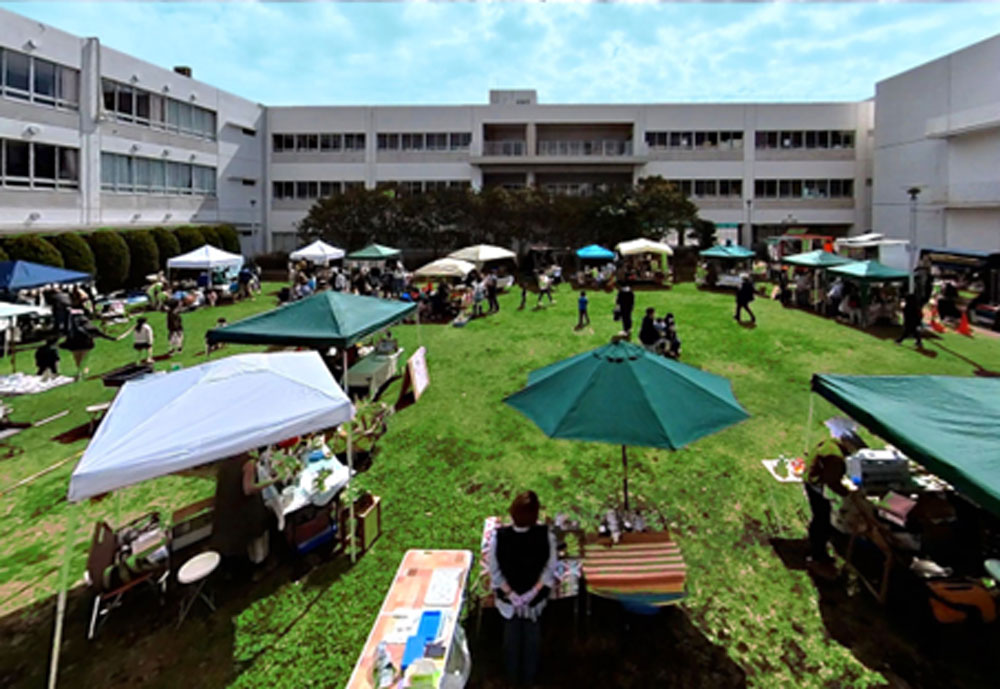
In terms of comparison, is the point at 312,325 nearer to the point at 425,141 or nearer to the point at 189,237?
the point at 189,237

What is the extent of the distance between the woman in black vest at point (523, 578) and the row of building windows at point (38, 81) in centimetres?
2975

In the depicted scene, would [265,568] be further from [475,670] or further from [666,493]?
[666,493]

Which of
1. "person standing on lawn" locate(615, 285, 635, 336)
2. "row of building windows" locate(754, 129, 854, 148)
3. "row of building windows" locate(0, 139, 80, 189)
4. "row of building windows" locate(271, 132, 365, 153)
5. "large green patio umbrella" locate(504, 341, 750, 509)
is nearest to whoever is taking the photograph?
"large green patio umbrella" locate(504, 341, 750, 509)

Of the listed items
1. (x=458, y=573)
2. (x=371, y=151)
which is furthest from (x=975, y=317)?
(x=371, y=151)

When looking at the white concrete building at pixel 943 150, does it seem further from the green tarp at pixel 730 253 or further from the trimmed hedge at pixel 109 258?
the trimmed hedge at pixel 109 258

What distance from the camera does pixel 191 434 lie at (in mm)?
4441

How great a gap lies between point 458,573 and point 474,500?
223 cm

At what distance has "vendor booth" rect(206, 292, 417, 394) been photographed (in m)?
8.27

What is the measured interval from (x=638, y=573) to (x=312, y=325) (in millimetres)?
6274

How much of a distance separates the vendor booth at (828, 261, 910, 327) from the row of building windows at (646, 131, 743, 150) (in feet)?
84.5

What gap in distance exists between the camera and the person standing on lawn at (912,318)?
1413 cm

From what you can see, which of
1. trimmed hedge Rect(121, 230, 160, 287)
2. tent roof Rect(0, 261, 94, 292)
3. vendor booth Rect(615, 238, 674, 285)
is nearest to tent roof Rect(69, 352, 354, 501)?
tent roof Rect(0, 261, 94, 292)

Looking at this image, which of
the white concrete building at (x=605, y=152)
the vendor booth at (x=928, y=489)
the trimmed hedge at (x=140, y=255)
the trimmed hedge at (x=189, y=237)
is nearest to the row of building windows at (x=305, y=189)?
the white concrete building at (x=605, y=152)

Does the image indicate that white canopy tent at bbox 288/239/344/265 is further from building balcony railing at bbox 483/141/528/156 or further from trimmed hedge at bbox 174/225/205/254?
building balcony railing at bbox 483/141/528/156
